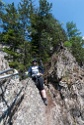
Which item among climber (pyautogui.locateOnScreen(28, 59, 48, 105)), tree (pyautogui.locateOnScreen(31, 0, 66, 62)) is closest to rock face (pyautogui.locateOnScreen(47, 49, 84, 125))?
climber (pyautogui.locateOnScreen(28, 59, 48, 105))

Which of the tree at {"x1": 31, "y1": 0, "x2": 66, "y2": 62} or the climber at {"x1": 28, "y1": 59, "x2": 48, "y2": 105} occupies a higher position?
the tree at {"x1": 31, "y1": 0, "x2": 66, "y2": 62}

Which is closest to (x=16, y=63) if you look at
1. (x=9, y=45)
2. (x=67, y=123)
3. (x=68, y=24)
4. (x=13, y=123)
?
(x=9, y=45)

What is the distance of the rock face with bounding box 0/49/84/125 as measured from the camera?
11717 mm

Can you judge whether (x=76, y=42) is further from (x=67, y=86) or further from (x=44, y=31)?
(x=67, y=86)

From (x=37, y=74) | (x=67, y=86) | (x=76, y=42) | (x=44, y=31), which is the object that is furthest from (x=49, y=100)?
(x=76, y=42)

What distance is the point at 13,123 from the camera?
11.4 m

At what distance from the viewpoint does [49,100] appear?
14641 millimetres

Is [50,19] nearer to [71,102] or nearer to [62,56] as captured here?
[62,56]

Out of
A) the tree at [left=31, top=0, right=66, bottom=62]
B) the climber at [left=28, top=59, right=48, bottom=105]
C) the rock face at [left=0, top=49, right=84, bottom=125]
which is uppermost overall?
the tree at [left=31, top=0, right=66, bottom=62]

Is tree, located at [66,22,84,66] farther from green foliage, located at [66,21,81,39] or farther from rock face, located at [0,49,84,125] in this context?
rock face, located at [0,49,84,125]

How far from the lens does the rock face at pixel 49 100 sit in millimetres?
11717

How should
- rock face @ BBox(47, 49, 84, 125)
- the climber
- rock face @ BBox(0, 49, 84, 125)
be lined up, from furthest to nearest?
rock face @ BBox(47, 49, 84, 125) → the climber → rock face @ BBox(0, 49, 84, 125)

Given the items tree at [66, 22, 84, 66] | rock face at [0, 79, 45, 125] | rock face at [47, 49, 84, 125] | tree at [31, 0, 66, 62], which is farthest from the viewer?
tree at [66, 22, 84, 66]

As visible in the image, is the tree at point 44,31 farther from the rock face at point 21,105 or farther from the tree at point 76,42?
the rock face at point 21,105
